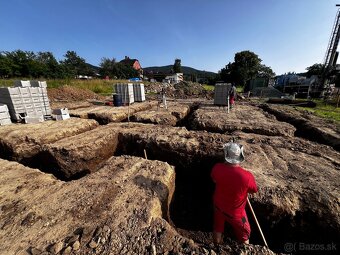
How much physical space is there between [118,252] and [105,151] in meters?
3.47

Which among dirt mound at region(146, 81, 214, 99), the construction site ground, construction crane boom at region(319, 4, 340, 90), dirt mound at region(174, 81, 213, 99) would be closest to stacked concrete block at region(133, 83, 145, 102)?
the construction site ground

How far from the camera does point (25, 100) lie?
618 cm

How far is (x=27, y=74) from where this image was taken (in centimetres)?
3547

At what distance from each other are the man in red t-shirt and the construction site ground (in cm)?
30

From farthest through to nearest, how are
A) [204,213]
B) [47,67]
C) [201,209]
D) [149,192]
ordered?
[47,67] < [201,209] < [204,213] < [149,192]

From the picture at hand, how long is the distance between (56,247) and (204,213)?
268cm

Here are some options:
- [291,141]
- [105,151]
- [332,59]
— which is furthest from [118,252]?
[332,59]

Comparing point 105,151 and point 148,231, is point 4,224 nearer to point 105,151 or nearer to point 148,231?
point 148,231

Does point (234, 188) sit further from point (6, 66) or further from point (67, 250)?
point (6, 66)

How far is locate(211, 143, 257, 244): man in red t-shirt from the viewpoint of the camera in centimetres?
217

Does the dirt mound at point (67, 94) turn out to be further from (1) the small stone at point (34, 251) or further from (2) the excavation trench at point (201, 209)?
(1) the small stone at point (34, 251)

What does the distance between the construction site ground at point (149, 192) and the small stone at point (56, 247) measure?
1 cm

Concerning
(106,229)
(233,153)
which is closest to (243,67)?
(233,153)

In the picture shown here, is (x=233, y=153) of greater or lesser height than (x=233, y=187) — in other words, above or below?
above
